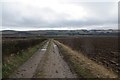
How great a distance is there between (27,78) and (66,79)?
6.90 feet

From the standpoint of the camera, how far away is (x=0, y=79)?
43.9ft

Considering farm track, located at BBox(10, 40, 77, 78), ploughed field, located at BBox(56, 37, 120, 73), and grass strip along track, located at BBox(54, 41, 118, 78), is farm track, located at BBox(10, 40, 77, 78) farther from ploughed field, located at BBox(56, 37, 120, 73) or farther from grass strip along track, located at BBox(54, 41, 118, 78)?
ploughed field, located at BBox(56, 37, 120, 73)

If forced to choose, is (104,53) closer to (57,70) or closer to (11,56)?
(11,56)

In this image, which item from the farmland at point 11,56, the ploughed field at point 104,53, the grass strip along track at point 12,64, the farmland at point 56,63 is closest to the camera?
the farmland at point 56,63

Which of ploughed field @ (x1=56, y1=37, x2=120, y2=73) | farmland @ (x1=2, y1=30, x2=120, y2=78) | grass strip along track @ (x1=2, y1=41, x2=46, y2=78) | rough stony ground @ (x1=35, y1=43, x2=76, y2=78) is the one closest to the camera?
rough stony ground @ (x1=35, y1=43, x2=76, y2=78)

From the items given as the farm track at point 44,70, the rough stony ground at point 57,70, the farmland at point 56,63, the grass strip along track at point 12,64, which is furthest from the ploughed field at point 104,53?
the grass strip along track at point 12,64

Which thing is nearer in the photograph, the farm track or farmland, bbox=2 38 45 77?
the farm track

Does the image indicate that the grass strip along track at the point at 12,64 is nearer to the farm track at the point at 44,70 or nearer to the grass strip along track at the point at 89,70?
the farm track at the point at 44,70

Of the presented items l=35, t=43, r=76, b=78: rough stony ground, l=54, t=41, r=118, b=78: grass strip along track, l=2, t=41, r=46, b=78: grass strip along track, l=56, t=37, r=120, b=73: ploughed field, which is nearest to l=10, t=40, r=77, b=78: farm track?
l=35, t=43, r=76, b=78: rough stony ground

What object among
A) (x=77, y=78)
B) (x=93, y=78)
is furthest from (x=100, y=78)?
(x=77, y=78)

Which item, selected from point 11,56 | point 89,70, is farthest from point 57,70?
point 11,56

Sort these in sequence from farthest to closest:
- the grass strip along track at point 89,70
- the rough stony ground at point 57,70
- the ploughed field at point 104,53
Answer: the ploughed field at point 104,53
the rough stony ground at point 57,70
the grass strip along track at point 89,70

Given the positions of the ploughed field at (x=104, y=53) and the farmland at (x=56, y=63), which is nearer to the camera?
the farmland at (x=56, y=63)

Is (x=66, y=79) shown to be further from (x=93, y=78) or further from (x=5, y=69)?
(x=5, y=69)
